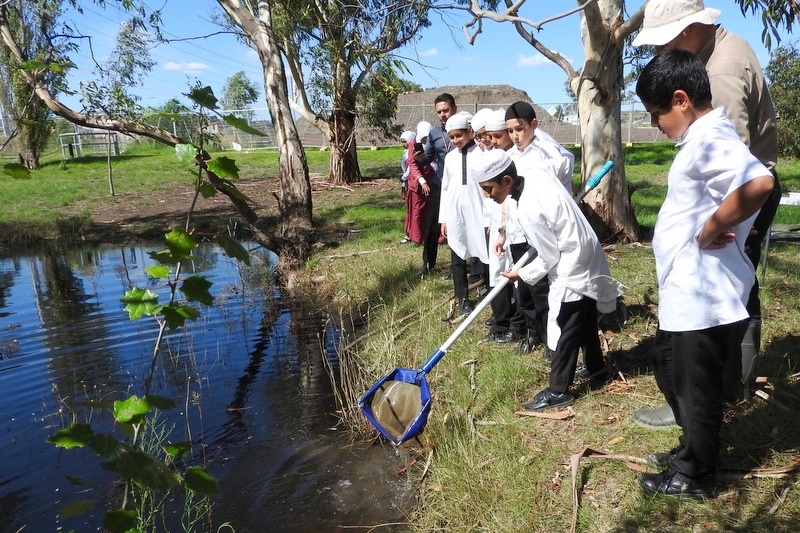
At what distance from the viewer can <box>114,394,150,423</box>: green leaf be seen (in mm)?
1719

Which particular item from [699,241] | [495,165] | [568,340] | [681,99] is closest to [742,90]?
[681,99]

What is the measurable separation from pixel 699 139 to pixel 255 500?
121 inches

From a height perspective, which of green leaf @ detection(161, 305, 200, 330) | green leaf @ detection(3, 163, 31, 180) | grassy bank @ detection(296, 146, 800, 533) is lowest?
grassy bank @ detection(296, 146, 800, 533)

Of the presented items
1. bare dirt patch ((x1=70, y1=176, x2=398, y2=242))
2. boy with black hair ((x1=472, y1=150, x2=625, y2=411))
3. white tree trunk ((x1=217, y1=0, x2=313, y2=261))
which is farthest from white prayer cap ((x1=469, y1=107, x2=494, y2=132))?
bare dirt patch ((x1=70, y1=176, x2=398, y2=242))

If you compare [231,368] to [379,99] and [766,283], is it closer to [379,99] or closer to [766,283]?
[766,283]

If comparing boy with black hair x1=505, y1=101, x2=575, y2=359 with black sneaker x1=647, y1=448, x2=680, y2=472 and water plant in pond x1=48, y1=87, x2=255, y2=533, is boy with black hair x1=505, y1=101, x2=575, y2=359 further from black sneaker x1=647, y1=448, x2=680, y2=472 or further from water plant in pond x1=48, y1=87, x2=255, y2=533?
water plant in pond x1=48, y1=87, x2=255, y2=533

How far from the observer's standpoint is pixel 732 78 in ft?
8.96

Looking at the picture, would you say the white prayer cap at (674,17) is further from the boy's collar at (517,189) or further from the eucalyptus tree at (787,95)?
the eucalyptus tree at (787,95)

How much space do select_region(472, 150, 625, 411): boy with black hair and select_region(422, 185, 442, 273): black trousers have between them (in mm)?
3085

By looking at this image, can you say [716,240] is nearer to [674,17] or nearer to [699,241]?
[699,241]

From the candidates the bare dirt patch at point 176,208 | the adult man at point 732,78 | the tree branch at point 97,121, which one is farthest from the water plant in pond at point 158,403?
the bare dirt patch at point 176,208

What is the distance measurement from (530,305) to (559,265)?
2.80 ft

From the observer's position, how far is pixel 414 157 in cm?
685

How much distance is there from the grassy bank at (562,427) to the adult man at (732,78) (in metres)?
0.44
